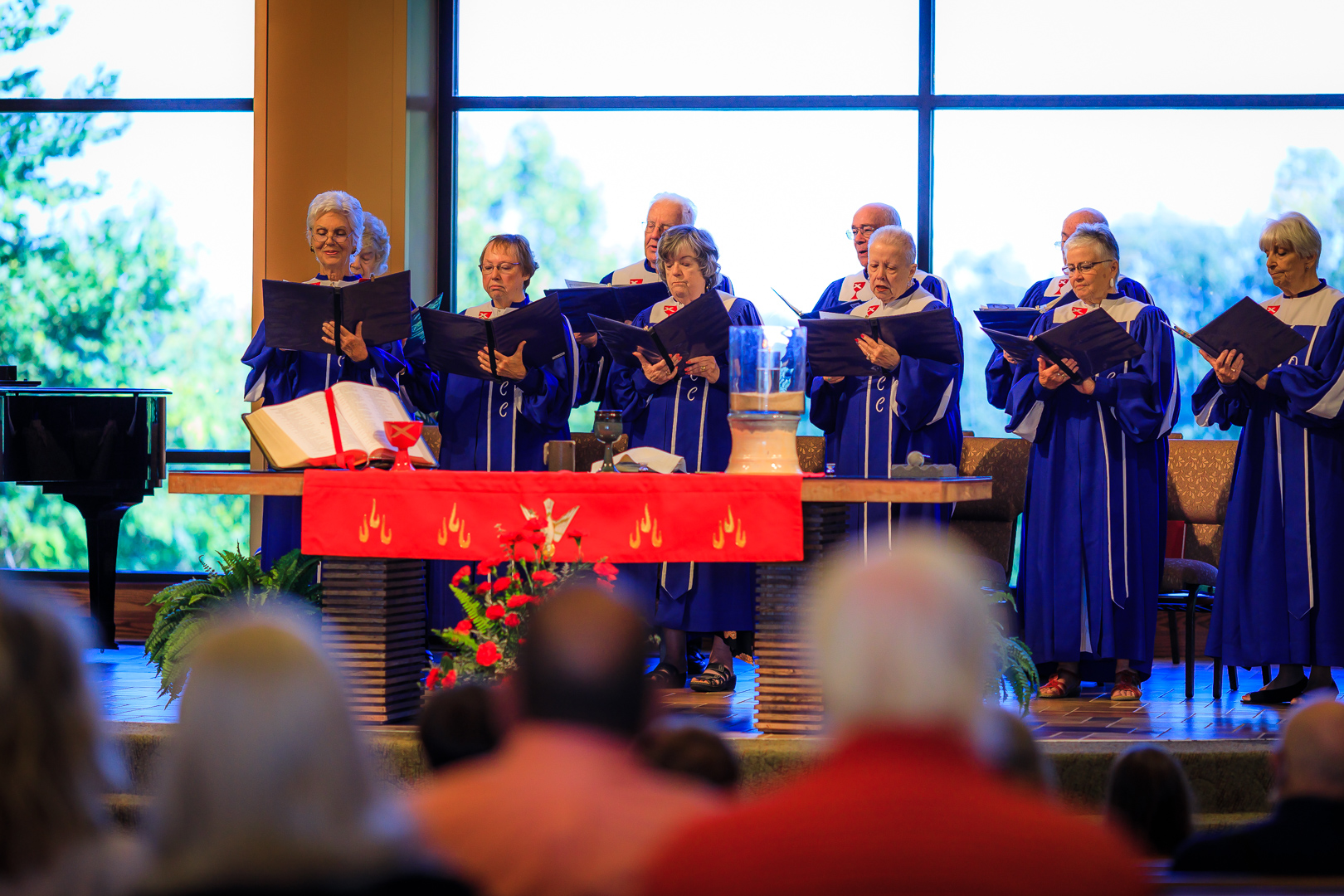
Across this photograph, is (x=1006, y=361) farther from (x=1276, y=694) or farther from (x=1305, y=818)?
(x=1305, y=818)

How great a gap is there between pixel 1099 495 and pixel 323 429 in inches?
116

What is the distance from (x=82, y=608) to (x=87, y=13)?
3.47 m

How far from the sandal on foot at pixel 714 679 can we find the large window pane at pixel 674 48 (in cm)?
404

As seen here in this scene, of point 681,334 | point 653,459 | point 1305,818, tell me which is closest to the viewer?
point 1305,818

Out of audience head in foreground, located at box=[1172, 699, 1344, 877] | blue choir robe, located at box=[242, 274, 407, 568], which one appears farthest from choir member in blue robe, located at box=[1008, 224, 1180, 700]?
audience head in foreground, located at box=[1172, 699, 1344, 877]

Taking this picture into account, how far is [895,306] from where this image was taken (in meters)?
5.75

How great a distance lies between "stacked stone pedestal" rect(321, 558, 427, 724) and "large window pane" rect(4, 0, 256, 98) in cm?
453

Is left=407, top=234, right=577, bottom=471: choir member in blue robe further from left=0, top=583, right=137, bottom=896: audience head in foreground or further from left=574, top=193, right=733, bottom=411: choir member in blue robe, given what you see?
left=0, top=583, right=137, bottom=896: audience head in foreground

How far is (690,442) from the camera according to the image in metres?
5.62

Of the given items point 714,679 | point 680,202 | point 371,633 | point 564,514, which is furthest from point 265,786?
point 680,202

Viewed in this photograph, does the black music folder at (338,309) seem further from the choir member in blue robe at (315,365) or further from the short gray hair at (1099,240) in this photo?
the short gray hair at (1099,240)

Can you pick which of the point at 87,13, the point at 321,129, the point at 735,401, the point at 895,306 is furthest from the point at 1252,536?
the point at 87,13

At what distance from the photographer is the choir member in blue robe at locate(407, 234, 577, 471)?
5758 millimetres

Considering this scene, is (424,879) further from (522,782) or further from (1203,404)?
(1203,404)
